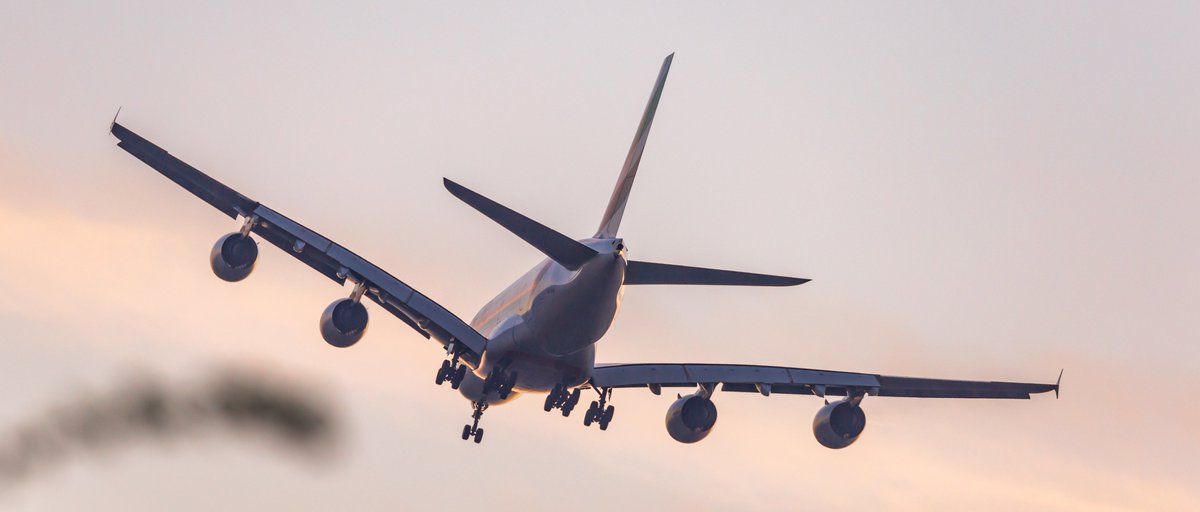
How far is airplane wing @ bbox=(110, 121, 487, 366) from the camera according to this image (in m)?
34.8

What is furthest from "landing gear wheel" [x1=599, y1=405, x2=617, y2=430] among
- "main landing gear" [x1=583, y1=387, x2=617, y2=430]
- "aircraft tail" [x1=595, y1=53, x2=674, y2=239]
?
"aircraft tail" [x1=595, y1=53, x2=674, y2=239]

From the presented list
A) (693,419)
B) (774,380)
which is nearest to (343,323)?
(693,419)

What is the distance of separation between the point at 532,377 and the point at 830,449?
382 inches

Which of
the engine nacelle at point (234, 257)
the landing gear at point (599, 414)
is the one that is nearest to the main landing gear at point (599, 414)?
the landing gear at point (599, 414)

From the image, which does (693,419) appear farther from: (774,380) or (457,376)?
(457,376)

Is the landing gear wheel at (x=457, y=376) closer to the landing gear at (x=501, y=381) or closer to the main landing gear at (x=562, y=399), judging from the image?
the landing gear at (x=501, y=381)

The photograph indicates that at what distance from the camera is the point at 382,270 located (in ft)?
123

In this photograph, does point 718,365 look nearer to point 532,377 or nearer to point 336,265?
point 532,377

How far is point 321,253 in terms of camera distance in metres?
37.0

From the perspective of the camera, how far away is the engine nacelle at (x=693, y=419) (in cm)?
4125

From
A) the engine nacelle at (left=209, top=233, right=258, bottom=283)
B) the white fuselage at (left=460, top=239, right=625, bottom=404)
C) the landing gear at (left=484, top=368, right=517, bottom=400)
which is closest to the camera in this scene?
the white fuselage at (left=460, top=239, right=625, bottom=404)

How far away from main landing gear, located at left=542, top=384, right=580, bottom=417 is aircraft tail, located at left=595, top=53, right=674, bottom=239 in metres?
4.17

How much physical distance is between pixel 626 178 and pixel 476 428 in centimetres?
928

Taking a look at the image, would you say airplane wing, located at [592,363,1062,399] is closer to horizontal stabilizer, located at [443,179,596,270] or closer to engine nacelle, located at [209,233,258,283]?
horizontal stabilizer, located at [443,179,596,270]
